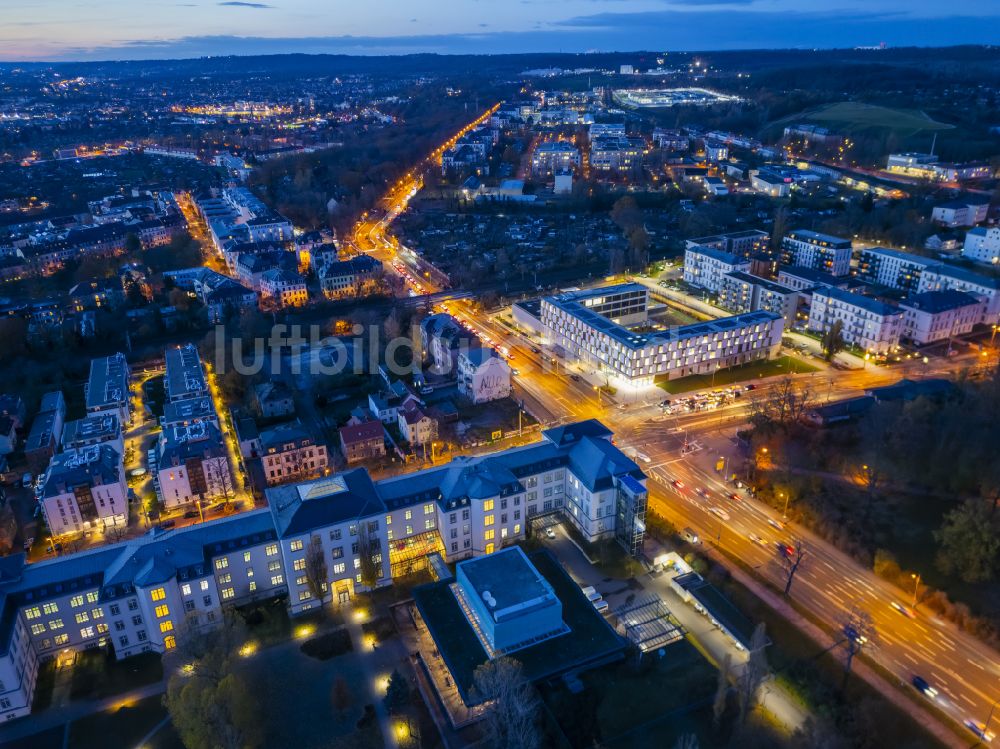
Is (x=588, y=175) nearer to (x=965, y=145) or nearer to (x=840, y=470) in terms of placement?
(x=965, y=145)

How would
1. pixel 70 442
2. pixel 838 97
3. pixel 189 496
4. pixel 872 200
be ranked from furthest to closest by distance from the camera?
pixel 838 97 < pixel 872 200 < pixel 70 442 < pixel 189 496

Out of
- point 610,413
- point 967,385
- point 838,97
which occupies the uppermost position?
point 838,97

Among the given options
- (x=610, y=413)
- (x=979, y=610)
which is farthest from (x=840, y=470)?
(x=610, y=413)

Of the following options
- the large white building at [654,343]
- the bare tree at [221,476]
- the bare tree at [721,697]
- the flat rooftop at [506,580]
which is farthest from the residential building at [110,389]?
the bare tree at [721,697]

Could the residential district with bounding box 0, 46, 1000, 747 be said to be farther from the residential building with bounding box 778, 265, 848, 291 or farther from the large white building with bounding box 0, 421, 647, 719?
the residential building with bounding box 778, 265, 848, 291

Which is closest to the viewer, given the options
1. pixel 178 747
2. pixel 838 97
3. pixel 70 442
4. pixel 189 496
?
pixel 178 747

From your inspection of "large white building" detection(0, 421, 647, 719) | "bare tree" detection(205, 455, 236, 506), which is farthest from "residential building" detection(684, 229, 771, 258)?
"bare tree" detection(205, 455, 236, 506)

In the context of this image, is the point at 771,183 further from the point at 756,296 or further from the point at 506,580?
the point at 506,580
